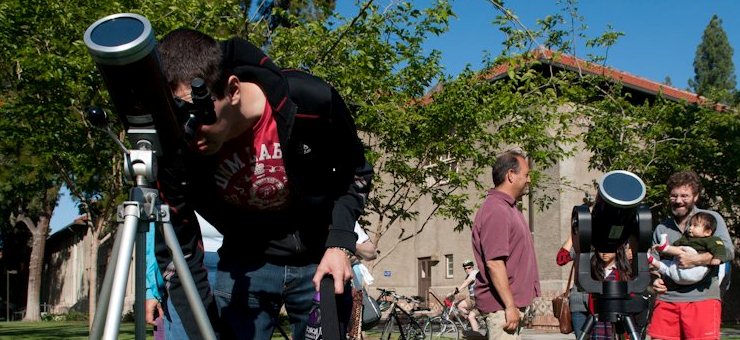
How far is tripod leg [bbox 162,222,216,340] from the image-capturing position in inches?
98.2

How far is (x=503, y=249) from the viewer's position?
570 centimetres

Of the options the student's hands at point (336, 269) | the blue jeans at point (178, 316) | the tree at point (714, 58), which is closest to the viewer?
the student's hands at point (336, 269)

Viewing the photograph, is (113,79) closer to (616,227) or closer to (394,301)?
(616,227)

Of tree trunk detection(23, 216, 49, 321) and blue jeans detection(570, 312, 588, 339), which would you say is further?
tree trunk detection(23, 216, 49, 321)

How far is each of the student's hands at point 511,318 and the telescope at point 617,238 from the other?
2.62 feet

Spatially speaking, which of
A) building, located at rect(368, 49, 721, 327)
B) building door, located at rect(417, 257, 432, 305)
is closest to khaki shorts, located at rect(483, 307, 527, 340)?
building, located at rect(368, 49, 721, 327)

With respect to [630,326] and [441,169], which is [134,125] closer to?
[630,326]

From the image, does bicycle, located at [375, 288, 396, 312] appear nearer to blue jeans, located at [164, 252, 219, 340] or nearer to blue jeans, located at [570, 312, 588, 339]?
blue jeans, located at [570, 312, 588, 339]

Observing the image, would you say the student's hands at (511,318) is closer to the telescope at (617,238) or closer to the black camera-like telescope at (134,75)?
the telescope at (617,238)

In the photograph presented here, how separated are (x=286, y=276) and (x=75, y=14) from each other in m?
12.3

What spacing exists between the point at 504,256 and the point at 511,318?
1.27ft

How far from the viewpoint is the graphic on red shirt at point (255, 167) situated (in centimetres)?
300

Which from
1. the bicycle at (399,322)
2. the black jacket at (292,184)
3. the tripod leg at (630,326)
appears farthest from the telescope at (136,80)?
the bicycle at (399,322)

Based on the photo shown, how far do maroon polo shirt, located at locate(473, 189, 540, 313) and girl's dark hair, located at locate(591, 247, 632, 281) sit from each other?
0.73 metres
